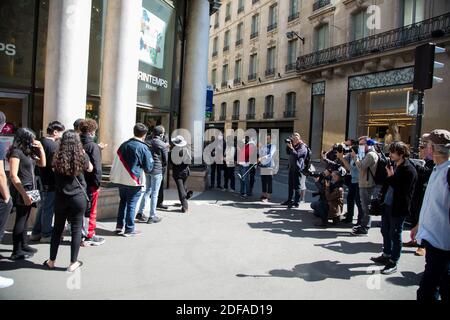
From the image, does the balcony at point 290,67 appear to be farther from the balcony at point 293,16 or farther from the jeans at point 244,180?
the jeans at point 244,180

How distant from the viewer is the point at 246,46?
33.7 m

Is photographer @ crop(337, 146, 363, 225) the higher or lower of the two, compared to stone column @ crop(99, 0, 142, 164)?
lower

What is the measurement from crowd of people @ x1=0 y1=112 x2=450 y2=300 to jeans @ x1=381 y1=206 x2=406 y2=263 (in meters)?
0.01

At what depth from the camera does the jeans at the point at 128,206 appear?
6.36 meters

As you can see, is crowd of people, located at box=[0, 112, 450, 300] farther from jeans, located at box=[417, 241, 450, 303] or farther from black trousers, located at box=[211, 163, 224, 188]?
black trousers, located at box=[211, 163, 224, 188]

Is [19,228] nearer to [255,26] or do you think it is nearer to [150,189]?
[150,189]

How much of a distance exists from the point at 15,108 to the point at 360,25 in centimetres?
1873

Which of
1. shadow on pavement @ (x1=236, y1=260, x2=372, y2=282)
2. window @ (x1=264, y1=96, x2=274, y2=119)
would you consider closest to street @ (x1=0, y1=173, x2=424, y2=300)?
shadow on pavement @ (x1=236, y1=260, x2=372, y2=282)

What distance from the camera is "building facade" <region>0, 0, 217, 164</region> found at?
700 centimetres

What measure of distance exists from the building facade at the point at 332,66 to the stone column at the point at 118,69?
6.14 metres

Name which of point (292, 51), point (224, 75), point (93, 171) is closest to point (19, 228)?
point (93, 171)

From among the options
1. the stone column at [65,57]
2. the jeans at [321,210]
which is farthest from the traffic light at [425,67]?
the stone column at [65,57]
